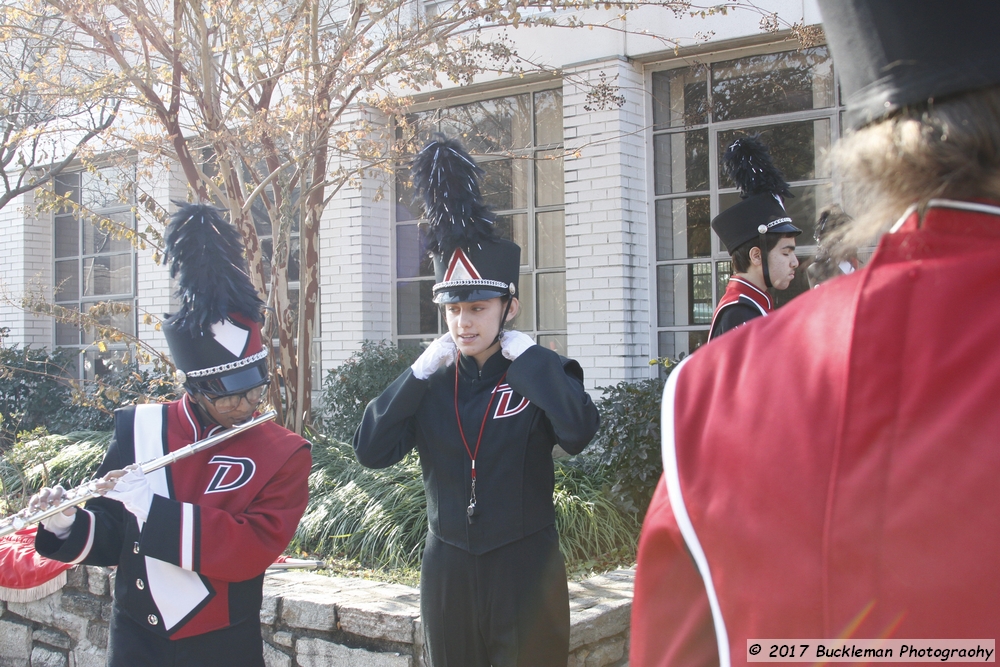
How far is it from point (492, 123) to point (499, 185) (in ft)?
1.86

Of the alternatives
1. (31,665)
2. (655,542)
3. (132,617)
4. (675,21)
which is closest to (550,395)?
(132,617)

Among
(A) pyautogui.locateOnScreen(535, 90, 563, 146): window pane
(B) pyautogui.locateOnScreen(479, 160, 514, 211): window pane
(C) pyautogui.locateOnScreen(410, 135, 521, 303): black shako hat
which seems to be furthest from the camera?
(B) pyautogui.locateOnScreen(479, 160, 514, 211): window pane

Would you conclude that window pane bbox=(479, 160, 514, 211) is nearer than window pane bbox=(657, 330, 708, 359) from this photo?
No

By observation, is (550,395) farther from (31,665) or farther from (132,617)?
(31,665)

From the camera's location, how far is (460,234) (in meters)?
3.16

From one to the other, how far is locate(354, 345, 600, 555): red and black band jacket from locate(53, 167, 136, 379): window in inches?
317

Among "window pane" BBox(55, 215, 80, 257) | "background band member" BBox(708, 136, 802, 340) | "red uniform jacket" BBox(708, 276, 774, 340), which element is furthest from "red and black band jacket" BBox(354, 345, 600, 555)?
"window pane" BBox(55, 215, 80, 257)

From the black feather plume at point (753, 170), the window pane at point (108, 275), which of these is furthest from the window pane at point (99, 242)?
the black feather plume at point (753, 170)

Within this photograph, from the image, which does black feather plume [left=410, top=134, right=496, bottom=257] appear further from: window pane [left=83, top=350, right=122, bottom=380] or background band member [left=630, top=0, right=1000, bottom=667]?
window pane [left=83, top=350, right=122, bottom=380]

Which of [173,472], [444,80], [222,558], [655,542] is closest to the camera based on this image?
[655,542]

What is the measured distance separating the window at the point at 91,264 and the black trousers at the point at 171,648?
816 cm

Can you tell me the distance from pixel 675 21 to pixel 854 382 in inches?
260

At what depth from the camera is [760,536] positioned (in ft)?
2.95

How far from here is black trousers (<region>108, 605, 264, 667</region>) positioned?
264 centimetres
